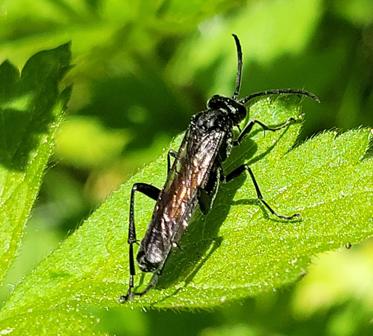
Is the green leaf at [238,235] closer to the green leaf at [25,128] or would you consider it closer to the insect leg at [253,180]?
the insect leg at [253,180]

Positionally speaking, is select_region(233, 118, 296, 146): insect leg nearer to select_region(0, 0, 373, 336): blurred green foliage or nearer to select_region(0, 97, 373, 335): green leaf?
select_region(0, 97, 373, 335): green leaf

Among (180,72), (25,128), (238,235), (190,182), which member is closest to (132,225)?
(190,182)

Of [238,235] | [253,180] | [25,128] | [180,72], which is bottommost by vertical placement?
[180,72]

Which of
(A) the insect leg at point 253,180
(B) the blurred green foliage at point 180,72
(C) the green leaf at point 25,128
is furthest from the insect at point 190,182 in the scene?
(B) the blurred green foliage at point 180,72

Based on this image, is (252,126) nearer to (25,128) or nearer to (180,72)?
(25,128)

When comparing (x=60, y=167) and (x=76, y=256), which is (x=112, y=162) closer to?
(x=60, y=167)

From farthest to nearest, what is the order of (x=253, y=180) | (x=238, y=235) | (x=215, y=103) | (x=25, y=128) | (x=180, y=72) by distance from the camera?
(x=180, y=72) < (x=215, y=103) < (x=25, y=128) < (x=253, y=180) < (x=238, y=235)
